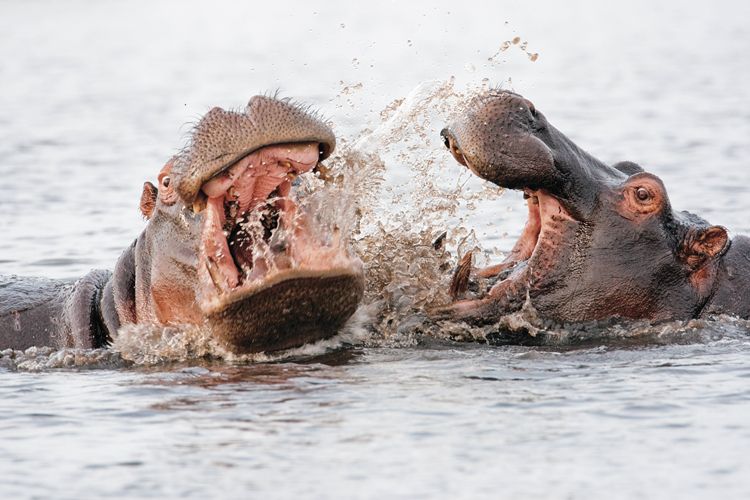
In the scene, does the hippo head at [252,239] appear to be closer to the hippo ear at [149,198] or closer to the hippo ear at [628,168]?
the hippo ear at [149,198]

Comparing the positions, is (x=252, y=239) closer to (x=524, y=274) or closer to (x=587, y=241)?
(x=524, y=274)

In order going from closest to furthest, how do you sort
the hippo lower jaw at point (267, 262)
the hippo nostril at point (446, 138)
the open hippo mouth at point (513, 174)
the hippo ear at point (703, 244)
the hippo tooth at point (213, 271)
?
the hippo lower jaw at point (267, 262), the hippo tooth at point (213, 271), the open hippo mouth at point (513, 174), the hippo ear at point (703, 244), the hippo nostril at point (446, 138)

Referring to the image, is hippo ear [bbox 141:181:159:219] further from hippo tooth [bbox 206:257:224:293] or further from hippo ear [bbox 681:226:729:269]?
hippo ear [bbox 681:226:729:269]

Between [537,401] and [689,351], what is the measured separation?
146cm

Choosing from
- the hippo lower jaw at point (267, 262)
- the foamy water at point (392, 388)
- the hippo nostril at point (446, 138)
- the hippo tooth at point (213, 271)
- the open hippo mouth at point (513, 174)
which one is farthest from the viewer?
the hippo nostril at point (446, 138)

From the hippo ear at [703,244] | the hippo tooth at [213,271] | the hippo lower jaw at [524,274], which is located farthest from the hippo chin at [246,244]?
the hippo ear at [703,244]

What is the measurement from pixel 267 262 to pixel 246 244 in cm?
54

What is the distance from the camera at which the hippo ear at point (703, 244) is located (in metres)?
8.57

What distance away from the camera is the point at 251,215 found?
7973 mm

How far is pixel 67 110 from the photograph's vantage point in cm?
2423

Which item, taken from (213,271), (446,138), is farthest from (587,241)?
(213,271)

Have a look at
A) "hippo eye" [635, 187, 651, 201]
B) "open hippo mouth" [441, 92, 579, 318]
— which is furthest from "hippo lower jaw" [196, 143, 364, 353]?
"hippo eye" [635, 187, 651, 201]

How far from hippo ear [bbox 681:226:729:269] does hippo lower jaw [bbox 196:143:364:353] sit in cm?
202

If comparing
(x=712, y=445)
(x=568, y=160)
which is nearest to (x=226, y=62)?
(x=568, y=160)
